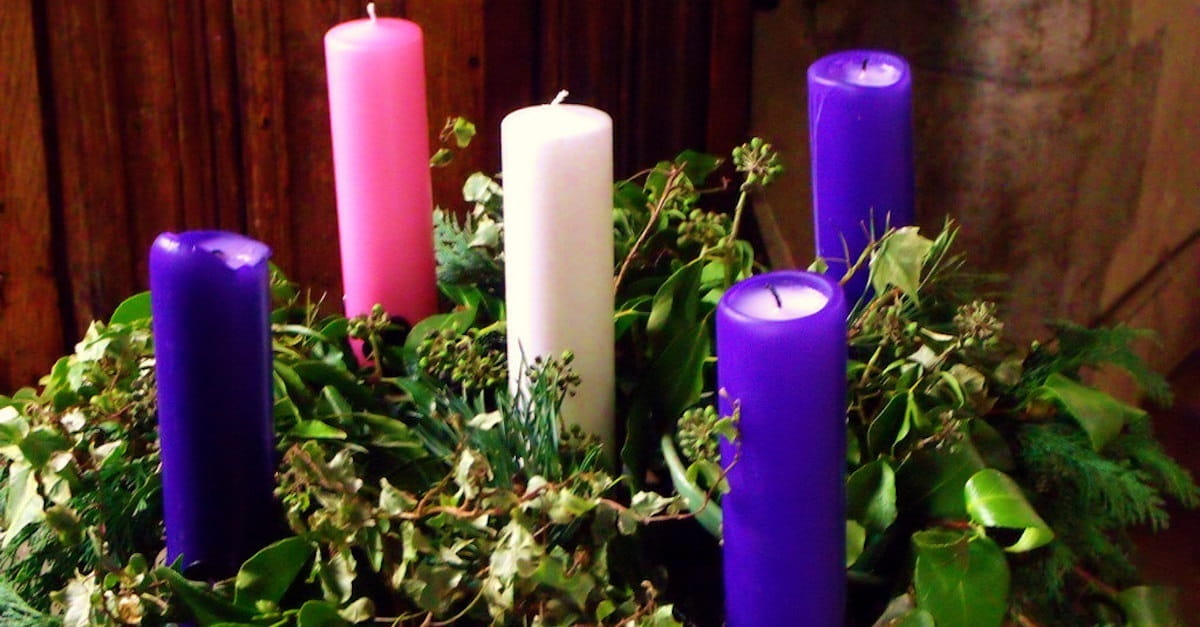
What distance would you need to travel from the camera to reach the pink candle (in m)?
0.64

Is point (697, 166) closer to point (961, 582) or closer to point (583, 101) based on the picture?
point (961, 582)

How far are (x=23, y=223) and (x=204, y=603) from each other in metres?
0.70

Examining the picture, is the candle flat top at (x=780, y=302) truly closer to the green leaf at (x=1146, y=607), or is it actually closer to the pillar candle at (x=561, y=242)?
the pillar candle at (x=561, y=242)

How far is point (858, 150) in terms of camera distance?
24.8 inches

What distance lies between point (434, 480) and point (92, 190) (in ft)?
2.18

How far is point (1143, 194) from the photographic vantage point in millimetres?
1417

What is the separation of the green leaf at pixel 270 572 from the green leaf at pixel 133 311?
0.19 m

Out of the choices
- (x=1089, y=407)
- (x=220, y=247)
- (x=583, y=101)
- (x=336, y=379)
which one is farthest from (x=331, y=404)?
(x=583, y=101)

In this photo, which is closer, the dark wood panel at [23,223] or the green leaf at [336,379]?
the green leaf at [336,379]

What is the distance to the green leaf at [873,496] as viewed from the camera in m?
0.55

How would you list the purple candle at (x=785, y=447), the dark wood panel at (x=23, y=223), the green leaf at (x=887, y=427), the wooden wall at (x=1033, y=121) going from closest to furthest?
the purple candle at (x=785, y=447), the green leaf at (x=887, y=427), the dark wood panel at (x=23, y=223), the wooden wall at (x=1033, y=121)

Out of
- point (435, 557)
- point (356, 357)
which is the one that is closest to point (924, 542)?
point (435, 557)

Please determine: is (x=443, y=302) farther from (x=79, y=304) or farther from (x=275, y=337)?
(x=79, y=304)

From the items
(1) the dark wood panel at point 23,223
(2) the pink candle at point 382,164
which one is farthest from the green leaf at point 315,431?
(1) the dark wood panel at point 23,223
